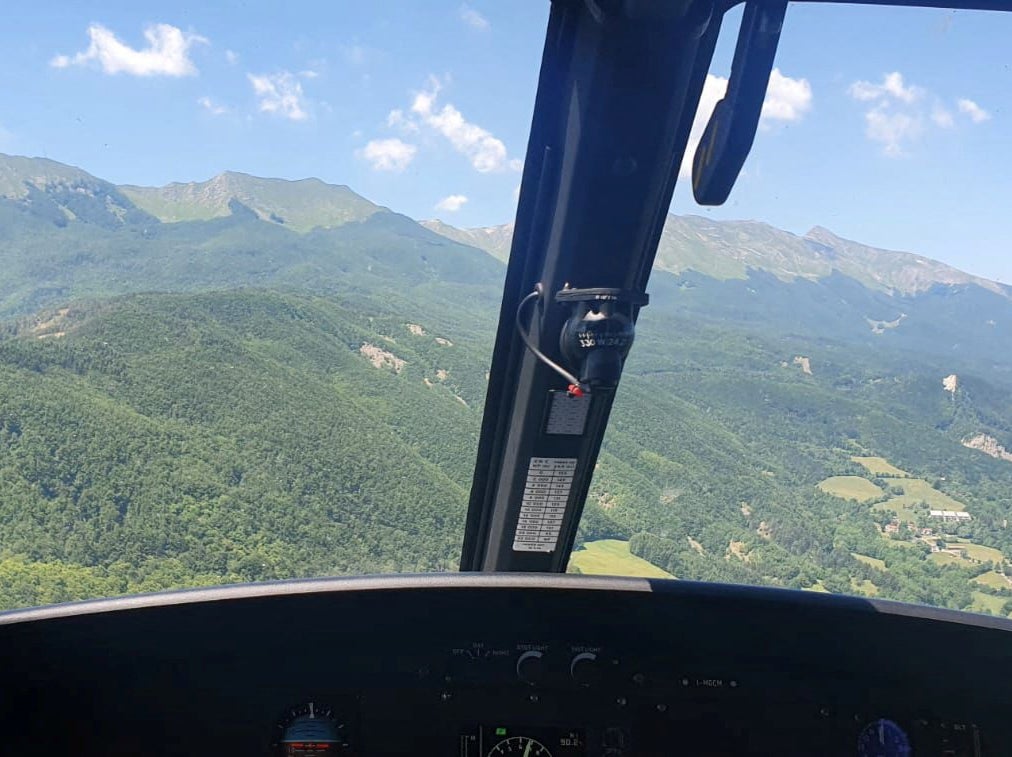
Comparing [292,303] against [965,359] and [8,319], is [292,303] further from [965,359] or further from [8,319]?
[965,359]

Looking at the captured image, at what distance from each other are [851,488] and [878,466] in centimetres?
33

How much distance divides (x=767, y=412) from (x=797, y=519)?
1.22 m

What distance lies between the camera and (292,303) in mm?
5441

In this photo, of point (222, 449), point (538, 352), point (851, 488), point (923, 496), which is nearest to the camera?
point (538, 352)

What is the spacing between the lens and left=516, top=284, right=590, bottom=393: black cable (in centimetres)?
222

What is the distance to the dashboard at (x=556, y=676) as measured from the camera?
1.79 meters

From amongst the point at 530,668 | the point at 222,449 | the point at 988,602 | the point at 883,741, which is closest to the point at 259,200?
the point at 222,449

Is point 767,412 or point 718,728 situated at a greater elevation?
point 767,412

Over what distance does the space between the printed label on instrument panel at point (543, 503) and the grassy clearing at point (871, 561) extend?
1.20 m

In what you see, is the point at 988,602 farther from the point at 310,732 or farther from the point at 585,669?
the point at 310,732

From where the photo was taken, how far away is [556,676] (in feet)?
6.20

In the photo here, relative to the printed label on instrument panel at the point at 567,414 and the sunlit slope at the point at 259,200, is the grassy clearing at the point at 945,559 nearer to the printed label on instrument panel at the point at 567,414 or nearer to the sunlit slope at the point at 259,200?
the printed label on instrument panel at the point at 567,414

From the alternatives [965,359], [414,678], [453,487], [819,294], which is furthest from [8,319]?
[965,359]

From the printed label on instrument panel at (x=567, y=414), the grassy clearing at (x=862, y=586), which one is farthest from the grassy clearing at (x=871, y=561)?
the printed label on instrument panel at (x=567, y=414)
